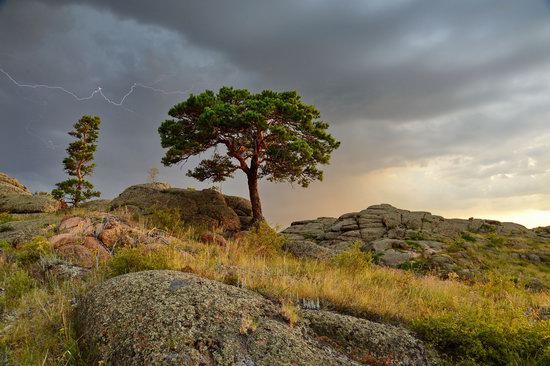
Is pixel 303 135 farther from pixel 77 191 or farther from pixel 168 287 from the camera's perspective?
pixel 168 287

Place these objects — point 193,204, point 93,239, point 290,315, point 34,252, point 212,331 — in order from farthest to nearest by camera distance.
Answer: point 193,204 → point 93,239 → point 34,252 → point 290,315 → point 212,331

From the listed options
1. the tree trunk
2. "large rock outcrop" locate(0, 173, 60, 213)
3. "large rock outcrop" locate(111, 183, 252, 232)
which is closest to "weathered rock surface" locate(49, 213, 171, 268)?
"large rock outcrop" locate(111, 183, 252, 232)

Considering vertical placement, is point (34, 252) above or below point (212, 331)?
above

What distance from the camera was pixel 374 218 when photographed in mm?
44125

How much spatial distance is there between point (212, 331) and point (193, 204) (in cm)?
2257

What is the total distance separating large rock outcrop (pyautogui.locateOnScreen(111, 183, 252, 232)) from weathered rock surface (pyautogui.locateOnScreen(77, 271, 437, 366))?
18.8 m

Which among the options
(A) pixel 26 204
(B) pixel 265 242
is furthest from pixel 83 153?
(B) pixel 265 242

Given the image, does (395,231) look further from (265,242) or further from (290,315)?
(290,315)

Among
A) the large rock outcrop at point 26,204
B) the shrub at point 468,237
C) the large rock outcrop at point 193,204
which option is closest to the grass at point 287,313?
the large rock outcrop at point 193,204

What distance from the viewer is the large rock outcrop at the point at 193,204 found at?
26.4 meters

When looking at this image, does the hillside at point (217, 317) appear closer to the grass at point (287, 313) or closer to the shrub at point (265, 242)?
the grass at point (287, 313)

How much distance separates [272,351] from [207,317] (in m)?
1.09

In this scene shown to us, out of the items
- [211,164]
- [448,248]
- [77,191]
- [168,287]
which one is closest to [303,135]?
[211,164]

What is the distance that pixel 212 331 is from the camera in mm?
5664
